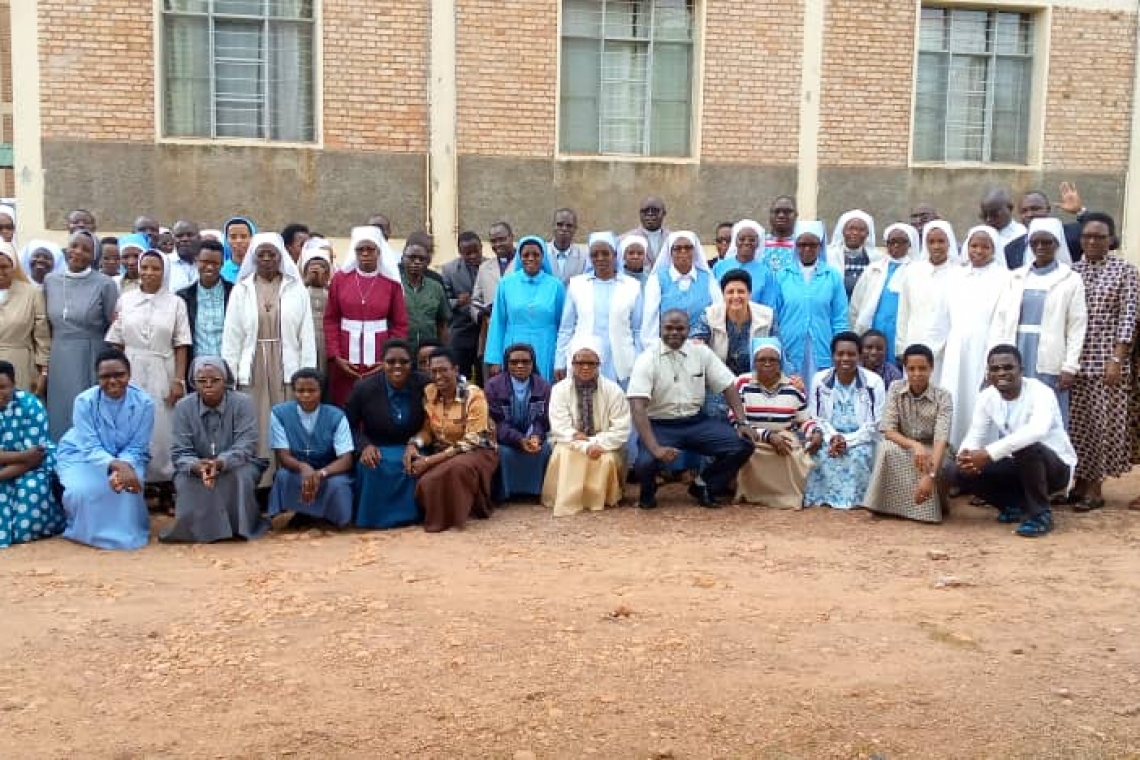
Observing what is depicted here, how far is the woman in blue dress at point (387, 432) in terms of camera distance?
703 centimetres

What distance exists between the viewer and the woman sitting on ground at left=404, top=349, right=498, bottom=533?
22.8ft

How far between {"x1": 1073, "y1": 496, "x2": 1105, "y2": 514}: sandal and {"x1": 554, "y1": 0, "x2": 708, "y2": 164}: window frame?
5941 millimetres

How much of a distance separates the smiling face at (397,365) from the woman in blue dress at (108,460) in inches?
54.8

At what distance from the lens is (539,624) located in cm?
499

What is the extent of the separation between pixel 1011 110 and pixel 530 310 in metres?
7.87

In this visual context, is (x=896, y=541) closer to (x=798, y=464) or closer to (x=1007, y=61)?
(x=798, y=464)

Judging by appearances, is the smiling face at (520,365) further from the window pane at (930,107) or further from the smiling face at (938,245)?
the window pane at (930,107)

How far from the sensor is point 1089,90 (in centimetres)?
1298

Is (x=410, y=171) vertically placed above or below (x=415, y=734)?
above

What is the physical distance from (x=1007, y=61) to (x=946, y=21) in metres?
0.88

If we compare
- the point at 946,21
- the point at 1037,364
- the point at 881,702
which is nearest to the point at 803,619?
the point at 881,702

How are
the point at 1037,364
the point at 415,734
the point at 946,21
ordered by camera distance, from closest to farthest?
the point at 415,734 < the point at 1037,364 < the point at 946,21

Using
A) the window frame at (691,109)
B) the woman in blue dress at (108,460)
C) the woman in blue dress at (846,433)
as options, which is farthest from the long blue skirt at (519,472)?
the window frame at (691,109)

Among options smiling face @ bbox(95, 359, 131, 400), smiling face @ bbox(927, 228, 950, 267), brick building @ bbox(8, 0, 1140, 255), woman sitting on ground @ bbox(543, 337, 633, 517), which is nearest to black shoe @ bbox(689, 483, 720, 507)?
woman sitting on ground @ bbox(543, 337, 633, 517)
